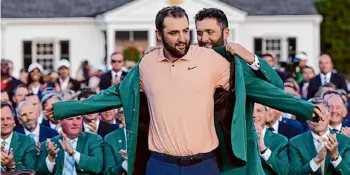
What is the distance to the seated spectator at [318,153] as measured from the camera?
10500 mm

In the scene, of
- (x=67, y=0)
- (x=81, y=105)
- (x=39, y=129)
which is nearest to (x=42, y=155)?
(x=39, y=129)

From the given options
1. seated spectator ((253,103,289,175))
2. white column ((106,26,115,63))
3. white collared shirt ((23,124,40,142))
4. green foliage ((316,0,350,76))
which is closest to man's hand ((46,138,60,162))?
white collared shirt ((23,124,40,142))

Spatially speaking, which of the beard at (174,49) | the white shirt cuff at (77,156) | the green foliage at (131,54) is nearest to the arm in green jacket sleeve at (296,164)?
the white shirt cuff at (77,156)

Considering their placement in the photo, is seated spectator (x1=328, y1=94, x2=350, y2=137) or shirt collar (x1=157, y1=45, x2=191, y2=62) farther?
seated spectator (x1=328, y1=94, x2=350, y2=137)

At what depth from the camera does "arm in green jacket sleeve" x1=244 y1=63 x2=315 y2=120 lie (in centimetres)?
778

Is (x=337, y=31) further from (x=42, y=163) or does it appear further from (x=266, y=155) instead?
(x=266, y=155)

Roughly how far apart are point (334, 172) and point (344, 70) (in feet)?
102

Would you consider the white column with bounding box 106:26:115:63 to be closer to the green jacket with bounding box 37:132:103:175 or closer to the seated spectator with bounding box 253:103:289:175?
the green jacket with bounding box 37:132:103:175

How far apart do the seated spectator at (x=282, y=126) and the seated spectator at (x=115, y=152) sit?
5.05 ft

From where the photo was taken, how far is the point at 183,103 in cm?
770

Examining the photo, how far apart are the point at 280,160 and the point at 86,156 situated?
5.78 ft

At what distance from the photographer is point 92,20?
146 feet

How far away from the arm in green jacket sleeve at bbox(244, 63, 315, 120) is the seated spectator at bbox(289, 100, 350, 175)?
2.43 m

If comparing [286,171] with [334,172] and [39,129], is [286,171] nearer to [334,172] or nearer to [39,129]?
[334,172]
